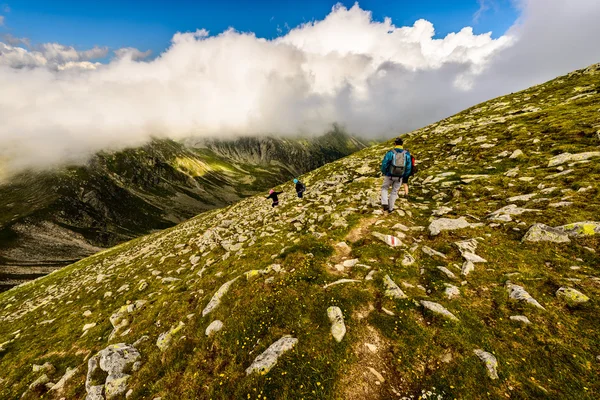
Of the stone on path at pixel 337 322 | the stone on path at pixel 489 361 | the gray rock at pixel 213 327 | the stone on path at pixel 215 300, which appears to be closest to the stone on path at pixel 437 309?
the stone on path at pixel 489 361

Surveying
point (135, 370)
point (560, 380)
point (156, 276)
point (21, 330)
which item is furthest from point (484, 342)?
point (21, 330)

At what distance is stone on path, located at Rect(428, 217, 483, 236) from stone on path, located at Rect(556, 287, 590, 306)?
193 inches

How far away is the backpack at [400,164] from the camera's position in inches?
590

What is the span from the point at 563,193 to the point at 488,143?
471 inches

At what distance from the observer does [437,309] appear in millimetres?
8047

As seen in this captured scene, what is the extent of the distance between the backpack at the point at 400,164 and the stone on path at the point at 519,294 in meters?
8.07

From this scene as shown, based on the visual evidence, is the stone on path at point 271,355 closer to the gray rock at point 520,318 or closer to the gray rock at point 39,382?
the gray rock at point 520,318

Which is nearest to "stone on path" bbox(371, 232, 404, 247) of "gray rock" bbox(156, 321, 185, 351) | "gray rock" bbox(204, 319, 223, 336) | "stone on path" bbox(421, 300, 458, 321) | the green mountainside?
the green mountainside

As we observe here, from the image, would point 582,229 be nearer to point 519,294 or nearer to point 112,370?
point 519,294

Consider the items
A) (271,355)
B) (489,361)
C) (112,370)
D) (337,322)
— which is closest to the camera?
(489,361)

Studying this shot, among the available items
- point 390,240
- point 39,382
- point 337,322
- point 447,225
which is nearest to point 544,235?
point 447,225

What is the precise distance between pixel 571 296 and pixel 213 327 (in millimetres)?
11196

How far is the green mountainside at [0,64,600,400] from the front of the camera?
6.43 metres

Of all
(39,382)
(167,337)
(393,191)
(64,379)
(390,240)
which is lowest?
(39,382)
